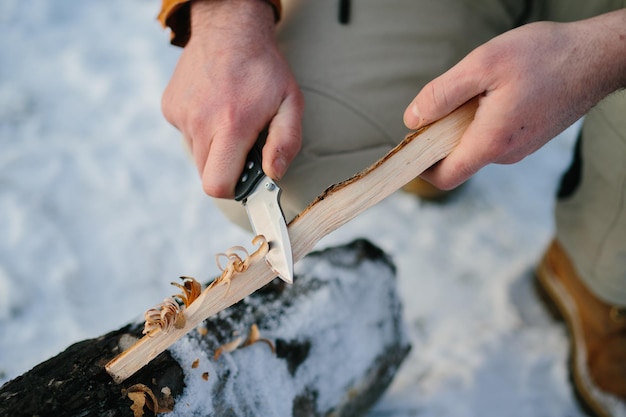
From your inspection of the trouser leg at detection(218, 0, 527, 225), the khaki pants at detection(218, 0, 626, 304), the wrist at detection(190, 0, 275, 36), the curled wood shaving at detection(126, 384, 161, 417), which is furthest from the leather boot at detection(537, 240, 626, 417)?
the curled wood shaving at detection(126, 384, 161, 417)

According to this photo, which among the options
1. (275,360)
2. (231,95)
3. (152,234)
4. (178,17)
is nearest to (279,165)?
(231,95)

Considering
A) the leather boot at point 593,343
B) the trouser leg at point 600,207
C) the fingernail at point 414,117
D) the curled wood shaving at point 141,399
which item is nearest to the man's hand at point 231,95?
the fingernail at point 414,117

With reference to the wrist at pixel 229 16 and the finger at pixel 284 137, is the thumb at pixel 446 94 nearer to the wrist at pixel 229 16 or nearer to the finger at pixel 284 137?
the finger at pixel 284 137

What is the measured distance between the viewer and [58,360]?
966 millimetres

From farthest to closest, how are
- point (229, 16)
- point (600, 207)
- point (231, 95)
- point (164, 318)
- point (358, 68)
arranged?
point (600, 207)
point (358, 68)
point (229, 16)
point (231, 95)
point (164, 318)

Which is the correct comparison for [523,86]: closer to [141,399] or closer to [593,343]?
[141,399]

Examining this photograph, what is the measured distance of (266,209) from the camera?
101cm

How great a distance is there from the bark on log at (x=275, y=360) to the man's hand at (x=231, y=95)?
1.04 feet

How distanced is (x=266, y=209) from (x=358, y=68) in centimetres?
54

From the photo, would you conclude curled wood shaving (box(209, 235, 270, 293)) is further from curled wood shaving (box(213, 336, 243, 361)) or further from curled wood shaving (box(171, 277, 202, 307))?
curled wood shaving (box(213, 336, 243, 361))

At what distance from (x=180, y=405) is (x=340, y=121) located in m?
0.76

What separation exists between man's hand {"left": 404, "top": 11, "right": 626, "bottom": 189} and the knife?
1.03 ft

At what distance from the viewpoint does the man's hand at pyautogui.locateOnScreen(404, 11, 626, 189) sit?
97 centimetres

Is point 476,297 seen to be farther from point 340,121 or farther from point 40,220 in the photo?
point 40,220
